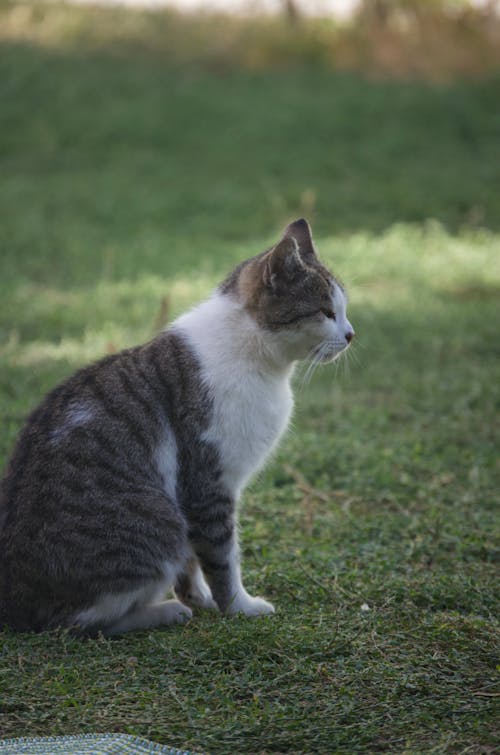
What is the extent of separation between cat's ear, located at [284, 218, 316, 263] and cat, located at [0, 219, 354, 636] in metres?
0.01

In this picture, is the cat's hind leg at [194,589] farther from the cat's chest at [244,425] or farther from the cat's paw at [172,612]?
the cat's chest at [244,425]

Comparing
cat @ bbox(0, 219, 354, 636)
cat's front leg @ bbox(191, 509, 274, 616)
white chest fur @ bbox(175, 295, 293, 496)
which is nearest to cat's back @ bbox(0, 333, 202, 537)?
cat @ bbox(0, 219, 354, 636)

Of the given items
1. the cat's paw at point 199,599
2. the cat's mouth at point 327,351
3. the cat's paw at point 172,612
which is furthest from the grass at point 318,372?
the cat's mouth at point 327,351

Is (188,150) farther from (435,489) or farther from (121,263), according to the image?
(435,489)

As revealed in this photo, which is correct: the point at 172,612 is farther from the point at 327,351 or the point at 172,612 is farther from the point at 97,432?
the point at 327,351

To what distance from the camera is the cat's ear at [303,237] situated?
4004 mm

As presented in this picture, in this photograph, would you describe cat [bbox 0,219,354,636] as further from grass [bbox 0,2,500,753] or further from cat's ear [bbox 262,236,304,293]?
grass [bbox 0,2,500,753]

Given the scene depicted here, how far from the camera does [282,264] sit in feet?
12.4

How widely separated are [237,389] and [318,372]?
366cm

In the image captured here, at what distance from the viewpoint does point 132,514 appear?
3480 millimetres

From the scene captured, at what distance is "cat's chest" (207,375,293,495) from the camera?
3666 mm

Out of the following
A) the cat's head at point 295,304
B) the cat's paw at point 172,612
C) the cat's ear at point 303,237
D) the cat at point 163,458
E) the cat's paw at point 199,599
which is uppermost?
the cat's ear at point 303,237

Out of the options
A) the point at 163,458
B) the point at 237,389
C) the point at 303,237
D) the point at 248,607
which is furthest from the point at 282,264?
the point at 248,607

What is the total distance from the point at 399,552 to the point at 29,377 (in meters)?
2.78
